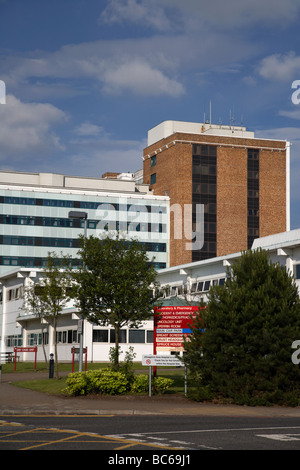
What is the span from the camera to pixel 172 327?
26.0 meters

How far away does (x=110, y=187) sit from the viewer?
11375cm

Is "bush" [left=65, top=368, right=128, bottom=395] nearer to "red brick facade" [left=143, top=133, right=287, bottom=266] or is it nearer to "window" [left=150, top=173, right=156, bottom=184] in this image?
"red brick facade" [left=143, top=133, right=287, bottom=266]

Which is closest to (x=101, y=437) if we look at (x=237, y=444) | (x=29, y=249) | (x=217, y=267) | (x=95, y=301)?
(x=237, y=444)

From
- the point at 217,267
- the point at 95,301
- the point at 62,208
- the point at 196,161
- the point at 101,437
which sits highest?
the point at 196,161

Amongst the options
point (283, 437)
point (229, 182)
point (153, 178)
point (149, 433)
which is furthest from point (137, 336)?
point (153, 178)

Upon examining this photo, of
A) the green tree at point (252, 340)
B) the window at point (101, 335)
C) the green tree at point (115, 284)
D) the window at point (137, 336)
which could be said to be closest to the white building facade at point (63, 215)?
the window at point (137, 336)

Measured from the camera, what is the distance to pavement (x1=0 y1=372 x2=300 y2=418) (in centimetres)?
1984

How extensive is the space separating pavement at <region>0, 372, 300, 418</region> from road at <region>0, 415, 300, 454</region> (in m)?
0.95

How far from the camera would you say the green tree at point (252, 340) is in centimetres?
2259

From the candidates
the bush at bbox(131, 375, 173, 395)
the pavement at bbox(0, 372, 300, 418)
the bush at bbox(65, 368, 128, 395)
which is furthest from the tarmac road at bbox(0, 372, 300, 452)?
the bush at bbox(131, 375, 173, 395)

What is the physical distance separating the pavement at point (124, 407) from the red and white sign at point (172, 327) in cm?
194

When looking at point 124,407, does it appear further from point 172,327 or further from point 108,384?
point 172,327

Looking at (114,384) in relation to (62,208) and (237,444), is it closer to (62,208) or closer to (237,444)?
(237,444)
